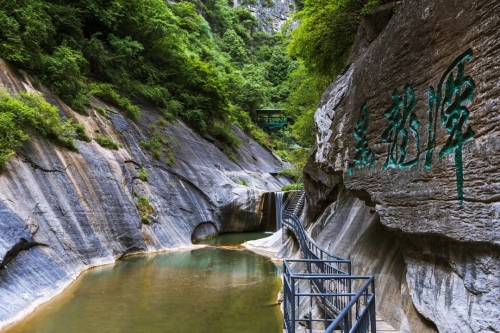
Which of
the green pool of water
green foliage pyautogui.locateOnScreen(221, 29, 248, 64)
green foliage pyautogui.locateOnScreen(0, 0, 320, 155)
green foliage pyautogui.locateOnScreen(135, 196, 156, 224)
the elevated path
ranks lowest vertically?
the green pool of water

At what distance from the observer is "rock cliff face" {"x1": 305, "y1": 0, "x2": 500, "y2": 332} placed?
3295mm

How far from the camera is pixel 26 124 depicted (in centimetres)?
1155

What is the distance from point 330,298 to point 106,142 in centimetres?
1271

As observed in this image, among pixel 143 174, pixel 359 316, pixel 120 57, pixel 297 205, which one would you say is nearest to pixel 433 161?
pixel 359 316

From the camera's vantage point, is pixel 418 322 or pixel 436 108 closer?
pixel 436 108

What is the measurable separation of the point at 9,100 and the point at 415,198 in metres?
11.8

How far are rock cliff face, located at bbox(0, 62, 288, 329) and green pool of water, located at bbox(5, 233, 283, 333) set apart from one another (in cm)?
69

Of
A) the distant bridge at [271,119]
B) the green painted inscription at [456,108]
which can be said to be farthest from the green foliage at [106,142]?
the distant bridge at [271,119]

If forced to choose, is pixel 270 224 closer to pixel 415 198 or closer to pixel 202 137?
pixel 202 137

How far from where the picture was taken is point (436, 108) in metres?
4.05

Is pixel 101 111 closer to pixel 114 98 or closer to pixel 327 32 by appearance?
pixel 114 98

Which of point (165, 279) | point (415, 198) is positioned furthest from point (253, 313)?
point (415, 198)

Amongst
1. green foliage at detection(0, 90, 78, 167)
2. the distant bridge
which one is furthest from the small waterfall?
the distant bridge

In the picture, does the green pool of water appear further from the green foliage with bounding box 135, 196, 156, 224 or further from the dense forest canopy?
the dense forest canopy
